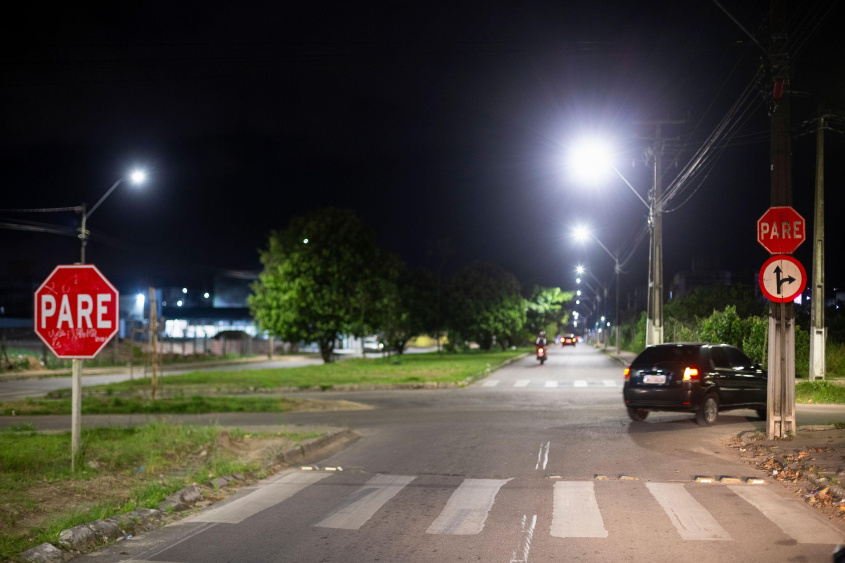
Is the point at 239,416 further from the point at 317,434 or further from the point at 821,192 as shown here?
the point at 821,192

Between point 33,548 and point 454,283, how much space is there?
219 feet

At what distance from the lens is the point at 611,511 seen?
858 cm

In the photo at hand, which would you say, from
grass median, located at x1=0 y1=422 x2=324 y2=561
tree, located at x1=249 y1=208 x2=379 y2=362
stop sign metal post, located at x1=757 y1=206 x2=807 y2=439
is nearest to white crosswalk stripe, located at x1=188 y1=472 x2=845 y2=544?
grass median, located at x1=0 y1=422 x2=324 y2=561

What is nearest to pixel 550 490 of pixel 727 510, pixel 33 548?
pixel 727 510

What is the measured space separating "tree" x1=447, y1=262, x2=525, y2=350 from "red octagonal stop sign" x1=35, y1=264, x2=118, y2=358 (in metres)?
62.1

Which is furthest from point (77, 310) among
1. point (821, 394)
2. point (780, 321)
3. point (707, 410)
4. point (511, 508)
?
point (821, 394)

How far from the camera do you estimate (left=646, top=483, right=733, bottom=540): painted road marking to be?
754cm

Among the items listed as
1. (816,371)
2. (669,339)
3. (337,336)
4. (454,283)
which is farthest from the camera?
(454,283)

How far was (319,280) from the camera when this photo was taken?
4659 centimetres

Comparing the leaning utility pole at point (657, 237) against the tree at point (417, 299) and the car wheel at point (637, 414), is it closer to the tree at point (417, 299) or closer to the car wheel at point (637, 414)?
the car wheel at point (637, 414)

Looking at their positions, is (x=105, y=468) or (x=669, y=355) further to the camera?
(x=669, y=355)

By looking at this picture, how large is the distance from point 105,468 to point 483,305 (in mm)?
61716

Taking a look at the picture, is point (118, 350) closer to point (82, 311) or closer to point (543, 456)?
point (543, 456)

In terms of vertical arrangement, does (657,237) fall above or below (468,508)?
above
